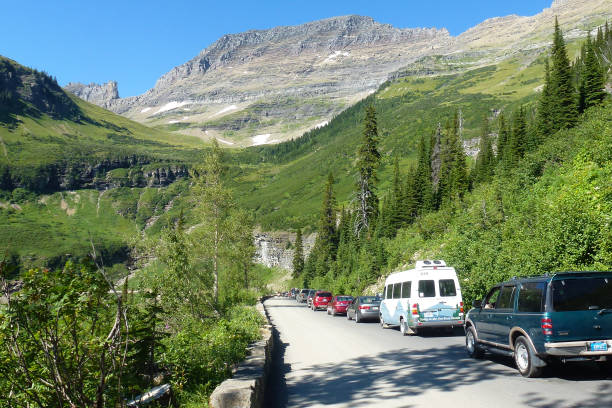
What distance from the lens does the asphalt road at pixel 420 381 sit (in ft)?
22.4

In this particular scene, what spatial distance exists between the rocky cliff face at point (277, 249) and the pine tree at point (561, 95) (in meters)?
76.1

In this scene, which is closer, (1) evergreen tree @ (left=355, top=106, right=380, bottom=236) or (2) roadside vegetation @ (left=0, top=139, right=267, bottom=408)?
(2) roadside vegetation @ (left=0, top=139, right=267, bottom=408)

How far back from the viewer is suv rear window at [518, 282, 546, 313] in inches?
305

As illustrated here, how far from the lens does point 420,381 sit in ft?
27.0

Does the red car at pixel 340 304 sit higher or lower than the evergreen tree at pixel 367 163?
lower

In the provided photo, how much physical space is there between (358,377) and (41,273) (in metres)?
6.53

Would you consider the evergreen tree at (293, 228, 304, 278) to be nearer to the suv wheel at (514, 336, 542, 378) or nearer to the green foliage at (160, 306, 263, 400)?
the green foliage at (160, 306, 263, 400)

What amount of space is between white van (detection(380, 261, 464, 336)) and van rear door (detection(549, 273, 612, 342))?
776cm

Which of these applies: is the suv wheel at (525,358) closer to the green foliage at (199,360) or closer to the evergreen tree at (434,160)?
the green foliage at (199,360)

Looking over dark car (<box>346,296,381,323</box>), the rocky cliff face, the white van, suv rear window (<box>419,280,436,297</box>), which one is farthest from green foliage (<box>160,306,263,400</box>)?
the rocky cliff face

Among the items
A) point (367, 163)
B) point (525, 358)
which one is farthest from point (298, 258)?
point (525, 358)

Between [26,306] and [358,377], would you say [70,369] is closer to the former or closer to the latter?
[26,306]

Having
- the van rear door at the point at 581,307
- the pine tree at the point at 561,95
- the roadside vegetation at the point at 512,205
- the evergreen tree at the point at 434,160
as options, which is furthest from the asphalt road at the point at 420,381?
the evergreen tree at the point at 434,160

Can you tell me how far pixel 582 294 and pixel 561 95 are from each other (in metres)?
40.4
